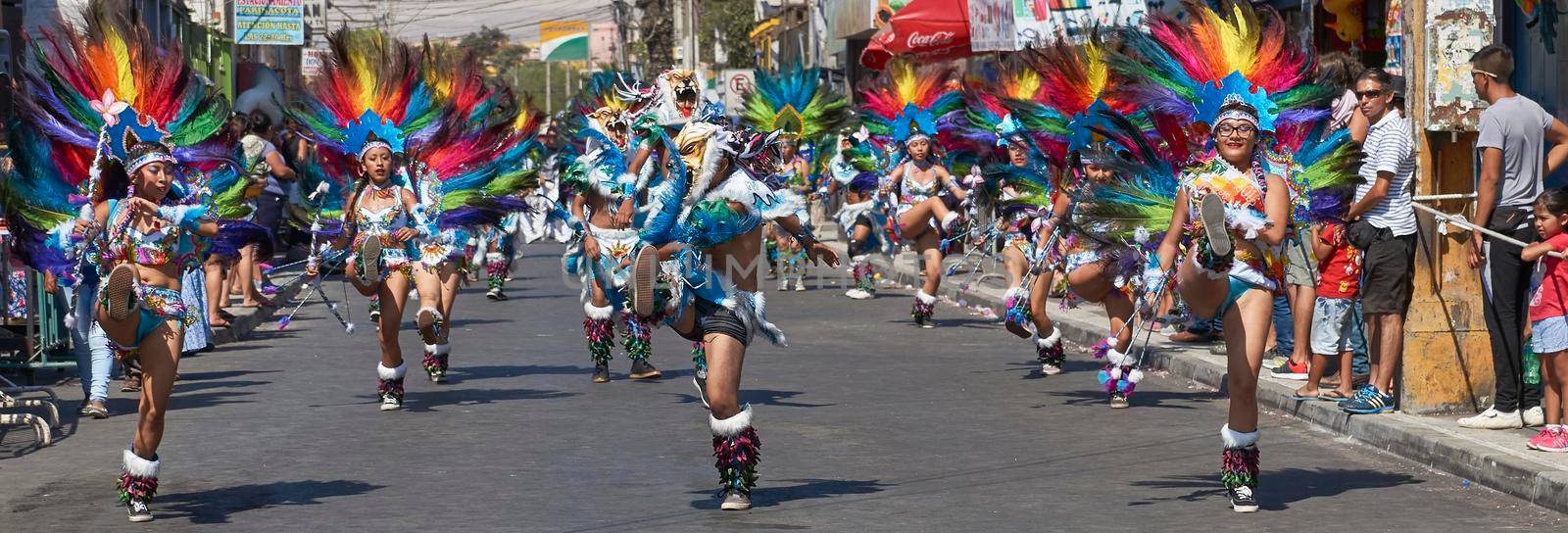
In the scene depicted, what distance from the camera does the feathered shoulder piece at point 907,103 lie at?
64.7 feet

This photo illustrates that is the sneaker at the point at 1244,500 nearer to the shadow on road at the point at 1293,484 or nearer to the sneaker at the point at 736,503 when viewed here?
the shadow on road at the point at 1293,484

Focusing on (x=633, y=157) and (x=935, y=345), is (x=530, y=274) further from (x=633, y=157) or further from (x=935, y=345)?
(x=633, y=157)

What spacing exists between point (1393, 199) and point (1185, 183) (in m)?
2.97

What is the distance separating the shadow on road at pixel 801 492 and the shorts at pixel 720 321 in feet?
2.39

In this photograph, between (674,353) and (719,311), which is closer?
(719,311)

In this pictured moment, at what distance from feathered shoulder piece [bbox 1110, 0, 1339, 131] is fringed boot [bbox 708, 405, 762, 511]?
253 cm

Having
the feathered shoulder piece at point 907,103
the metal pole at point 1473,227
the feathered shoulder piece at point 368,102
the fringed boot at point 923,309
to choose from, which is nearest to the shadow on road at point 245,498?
the feathered shoulder piece at point 368,102

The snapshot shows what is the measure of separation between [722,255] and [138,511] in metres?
2.73

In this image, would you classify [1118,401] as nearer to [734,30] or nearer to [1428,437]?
[1428,437]

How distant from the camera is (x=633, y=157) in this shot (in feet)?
43.5

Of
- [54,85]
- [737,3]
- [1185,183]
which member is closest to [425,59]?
[54,85]

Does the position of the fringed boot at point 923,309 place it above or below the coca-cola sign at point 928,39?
below

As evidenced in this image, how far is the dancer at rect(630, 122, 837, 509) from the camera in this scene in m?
8.66

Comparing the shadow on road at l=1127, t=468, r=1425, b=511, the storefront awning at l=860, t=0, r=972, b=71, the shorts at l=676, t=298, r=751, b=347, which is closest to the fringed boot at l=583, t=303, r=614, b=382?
the shorts at l=676, t=298, r=751, b=347
